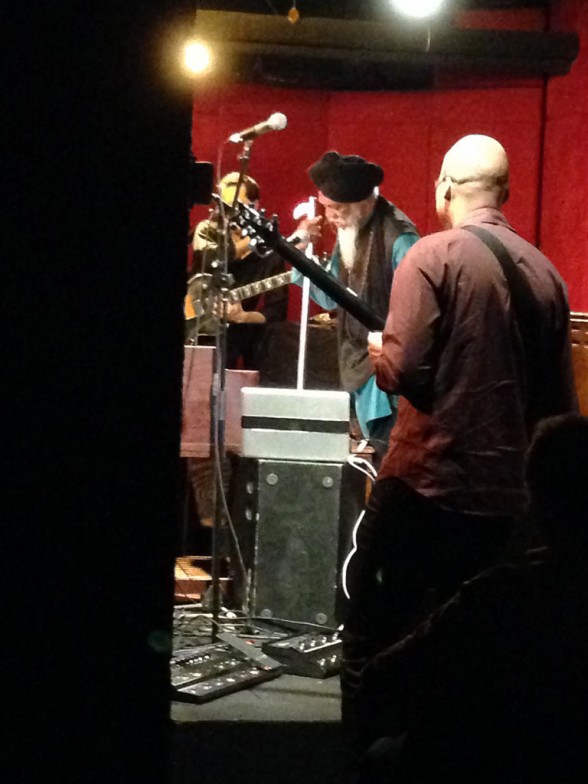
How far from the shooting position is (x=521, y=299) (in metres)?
2.67

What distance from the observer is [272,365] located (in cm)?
640

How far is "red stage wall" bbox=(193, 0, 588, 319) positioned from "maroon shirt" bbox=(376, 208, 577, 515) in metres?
4.83

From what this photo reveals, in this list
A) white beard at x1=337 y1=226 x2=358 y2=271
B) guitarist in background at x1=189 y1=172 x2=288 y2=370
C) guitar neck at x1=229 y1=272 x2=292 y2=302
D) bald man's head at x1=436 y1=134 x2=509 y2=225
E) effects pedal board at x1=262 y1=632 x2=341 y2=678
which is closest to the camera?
bald man's head at x1=436 y1=134 x2=509 y2=225

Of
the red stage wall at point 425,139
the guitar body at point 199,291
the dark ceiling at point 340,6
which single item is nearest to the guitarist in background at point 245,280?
the guitar body at point 199,291

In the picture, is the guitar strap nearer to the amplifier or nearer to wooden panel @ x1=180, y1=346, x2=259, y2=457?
the amplifier

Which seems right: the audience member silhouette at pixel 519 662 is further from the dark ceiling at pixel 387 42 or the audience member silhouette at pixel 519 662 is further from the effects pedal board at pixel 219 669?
the dark ceiling at pixel 387 42

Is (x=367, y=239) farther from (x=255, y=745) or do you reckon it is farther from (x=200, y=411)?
(x=255, y=745)

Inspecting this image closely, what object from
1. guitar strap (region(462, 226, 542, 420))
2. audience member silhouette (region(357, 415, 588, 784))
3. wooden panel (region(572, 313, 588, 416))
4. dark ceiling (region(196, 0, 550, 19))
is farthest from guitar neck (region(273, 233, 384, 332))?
dark ceiling (region(196, 0, 550, 19))

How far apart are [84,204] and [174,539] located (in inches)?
23.2

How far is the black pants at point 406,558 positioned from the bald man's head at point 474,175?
78 centimetres

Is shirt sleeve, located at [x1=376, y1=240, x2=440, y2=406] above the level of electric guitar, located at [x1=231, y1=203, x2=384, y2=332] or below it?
below

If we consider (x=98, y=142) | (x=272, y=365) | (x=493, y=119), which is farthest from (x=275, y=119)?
(x=493, y=119)

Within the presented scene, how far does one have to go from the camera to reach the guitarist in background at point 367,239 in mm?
4652

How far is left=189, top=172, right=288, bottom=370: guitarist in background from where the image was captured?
5.81 m
